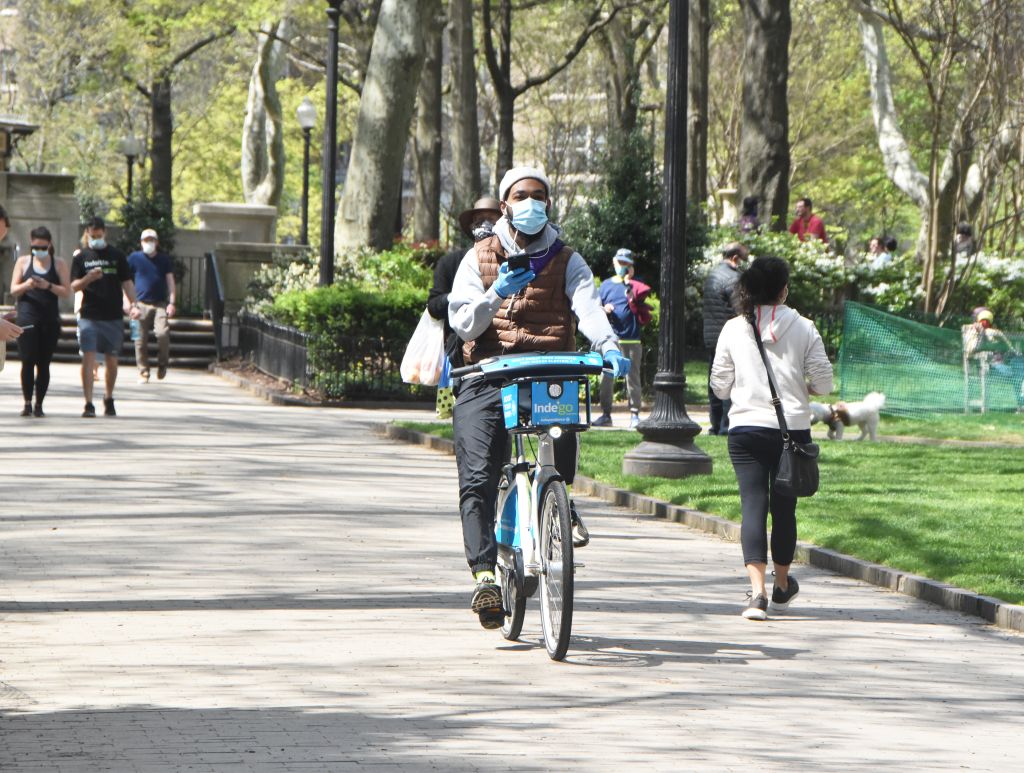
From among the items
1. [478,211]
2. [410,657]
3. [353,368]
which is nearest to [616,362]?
[410,657]

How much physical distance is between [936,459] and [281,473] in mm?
6316

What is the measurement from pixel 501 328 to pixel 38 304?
1147 cm

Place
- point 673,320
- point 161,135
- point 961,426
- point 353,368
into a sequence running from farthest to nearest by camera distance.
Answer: point 161,135 → point 353,368 → point 961,426 → point 673,320

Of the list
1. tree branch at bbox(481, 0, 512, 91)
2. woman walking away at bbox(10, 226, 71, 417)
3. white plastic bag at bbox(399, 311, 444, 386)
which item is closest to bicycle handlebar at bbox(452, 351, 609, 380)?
white plastic bag at bbox(399, 311, 444, 386)

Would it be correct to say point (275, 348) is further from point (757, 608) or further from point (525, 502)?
point (525, 502)

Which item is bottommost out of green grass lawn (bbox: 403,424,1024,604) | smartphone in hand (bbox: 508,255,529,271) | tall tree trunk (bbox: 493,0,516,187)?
green grass lawn (bbox: 403,424,1024,604)

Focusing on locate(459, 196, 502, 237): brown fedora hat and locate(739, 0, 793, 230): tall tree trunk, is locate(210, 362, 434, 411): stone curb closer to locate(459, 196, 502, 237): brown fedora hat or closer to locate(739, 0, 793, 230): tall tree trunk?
locate(739, 0, 793, 230): tall tree trunk

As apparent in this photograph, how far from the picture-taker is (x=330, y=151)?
25562 millimetres

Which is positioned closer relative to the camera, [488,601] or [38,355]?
[488,601]

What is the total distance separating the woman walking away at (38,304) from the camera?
58.9ft


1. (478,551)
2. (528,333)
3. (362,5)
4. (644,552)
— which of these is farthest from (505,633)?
(362,5)

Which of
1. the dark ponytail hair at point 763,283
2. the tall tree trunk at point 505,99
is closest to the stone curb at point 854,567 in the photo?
the dark ponytail hair at point 763,283

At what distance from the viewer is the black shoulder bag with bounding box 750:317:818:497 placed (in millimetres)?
8664

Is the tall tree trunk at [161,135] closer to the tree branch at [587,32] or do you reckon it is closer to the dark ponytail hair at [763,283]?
the tree branch at [587,32]
